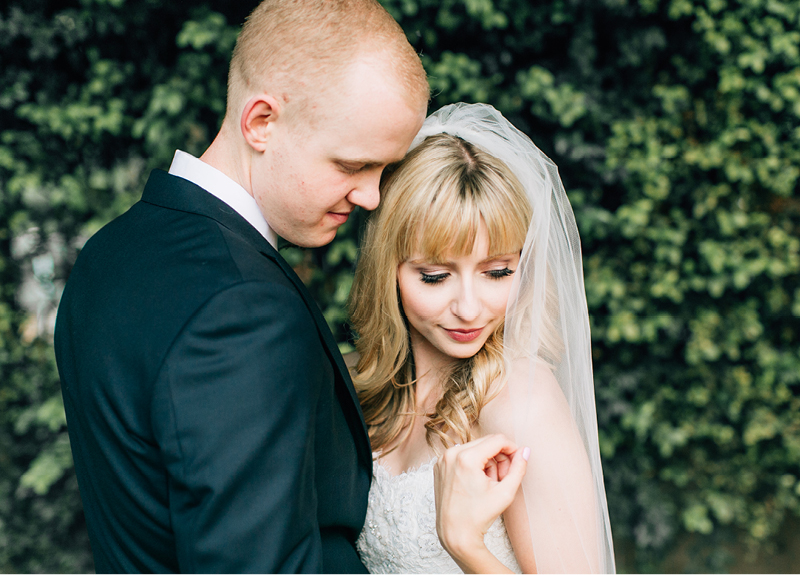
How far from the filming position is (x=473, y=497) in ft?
4.78

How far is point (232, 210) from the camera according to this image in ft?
4.46

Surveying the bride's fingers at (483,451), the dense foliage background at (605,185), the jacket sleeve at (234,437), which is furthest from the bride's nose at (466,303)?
the dense foliage background at (605,185)

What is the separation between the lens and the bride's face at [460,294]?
5.97 ft

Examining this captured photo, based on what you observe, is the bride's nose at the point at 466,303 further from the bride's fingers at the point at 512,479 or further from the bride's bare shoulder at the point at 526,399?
the bride's fingers at the point at 512,479

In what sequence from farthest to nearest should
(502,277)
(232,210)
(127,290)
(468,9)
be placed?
(468,9), (502,277), (232,210), (127,290)

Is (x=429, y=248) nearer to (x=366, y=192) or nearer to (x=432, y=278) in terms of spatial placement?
(x=432, y=278)

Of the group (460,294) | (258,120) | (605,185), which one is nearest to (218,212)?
(258,120)

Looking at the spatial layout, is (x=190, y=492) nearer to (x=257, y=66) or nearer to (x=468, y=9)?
(x=257, y=66)

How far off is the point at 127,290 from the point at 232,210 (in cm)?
30

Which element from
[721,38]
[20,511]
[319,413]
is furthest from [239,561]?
[721,38]

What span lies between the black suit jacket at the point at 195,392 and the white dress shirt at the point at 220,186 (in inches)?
2.8

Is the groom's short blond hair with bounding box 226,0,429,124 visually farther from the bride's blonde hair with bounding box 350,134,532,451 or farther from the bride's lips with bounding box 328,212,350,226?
the bride's blonde hair with bounding box 350,134,532,451

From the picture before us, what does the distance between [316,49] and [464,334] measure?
1.01 m

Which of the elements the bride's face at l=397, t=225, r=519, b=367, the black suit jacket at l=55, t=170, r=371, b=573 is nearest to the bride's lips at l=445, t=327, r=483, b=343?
the bride's face at l=397, t=225, r=519, b=367
